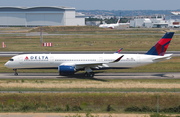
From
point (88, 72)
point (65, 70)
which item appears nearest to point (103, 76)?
point (88, 72)

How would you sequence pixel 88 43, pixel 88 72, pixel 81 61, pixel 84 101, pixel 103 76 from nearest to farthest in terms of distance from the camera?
pixel 84 101 < pixel 88 72 < pixel 81 61 < pixel 103 76 < pixel 88 43

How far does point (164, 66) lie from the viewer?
5403 centimetres

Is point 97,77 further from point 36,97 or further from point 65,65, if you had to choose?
point 36,97

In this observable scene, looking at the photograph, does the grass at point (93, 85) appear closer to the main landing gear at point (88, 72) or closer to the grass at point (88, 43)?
the main landing gear at point (88, 72)

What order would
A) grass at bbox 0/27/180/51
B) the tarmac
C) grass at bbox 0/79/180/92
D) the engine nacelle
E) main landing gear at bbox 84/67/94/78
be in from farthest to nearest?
grass at bbox 0/27/180/51
main landing gear at bbox 84/67/94/78
the tarmac
the engine nacelle
grass at bbox 0/79/180/92

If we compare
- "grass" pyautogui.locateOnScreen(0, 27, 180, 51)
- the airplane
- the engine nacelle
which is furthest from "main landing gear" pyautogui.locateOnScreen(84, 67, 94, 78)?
"grass" pyautogui.locateOnScreen(0, 27, 180, 51)

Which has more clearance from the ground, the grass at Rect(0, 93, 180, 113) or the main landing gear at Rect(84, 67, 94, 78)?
the main landing gear at Rect(84, 67, 94, 78)

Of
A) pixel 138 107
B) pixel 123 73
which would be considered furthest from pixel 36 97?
pixel 123 73

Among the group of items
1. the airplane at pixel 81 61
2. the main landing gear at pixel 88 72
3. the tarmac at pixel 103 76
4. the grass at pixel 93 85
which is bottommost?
the grass at pixel 93 85

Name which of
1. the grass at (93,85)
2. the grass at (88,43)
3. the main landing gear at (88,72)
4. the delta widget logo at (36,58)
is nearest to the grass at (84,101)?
the grass at (93,85)

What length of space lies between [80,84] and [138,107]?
1139 centimetres

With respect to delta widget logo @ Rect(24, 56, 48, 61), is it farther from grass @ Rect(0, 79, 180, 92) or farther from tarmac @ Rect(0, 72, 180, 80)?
grass @ Rect(0, 79, 180, 92)

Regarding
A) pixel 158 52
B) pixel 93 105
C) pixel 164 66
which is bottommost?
pixel 93 105

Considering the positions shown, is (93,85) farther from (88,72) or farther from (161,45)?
(161,45)
